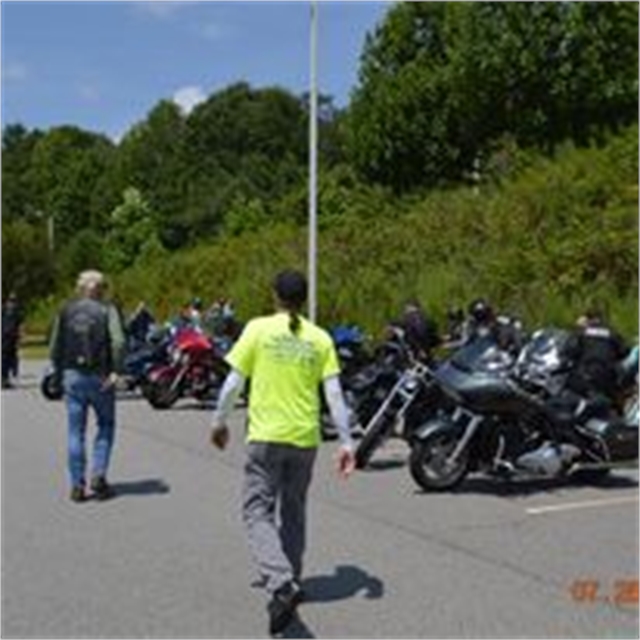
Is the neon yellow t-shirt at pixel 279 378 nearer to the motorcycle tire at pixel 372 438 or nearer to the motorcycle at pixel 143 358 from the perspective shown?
the motorcycle tire at pixel 372 438

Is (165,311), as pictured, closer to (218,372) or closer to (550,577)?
(218,372)

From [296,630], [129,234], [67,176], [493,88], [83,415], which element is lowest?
[296,630]

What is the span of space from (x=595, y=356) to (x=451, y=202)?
72.0ft

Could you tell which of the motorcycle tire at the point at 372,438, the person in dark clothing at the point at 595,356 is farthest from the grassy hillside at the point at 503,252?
the motorcycle tire at the point at 372,438

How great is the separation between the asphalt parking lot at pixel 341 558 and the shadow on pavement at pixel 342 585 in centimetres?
2

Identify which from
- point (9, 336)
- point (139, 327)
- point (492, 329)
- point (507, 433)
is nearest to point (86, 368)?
point (507, 433)

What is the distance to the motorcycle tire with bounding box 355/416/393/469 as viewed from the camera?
45.3 ft

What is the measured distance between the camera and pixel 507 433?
12555 millimetres

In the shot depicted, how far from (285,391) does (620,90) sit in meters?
37.1

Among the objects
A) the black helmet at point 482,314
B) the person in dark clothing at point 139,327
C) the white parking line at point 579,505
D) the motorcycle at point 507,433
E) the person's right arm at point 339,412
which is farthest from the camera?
the person in dark clothing at point 139,327

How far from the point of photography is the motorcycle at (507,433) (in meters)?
12.4

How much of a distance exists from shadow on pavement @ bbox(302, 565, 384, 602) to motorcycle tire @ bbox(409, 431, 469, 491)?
10.6 ft

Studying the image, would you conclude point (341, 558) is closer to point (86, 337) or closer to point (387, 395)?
point (86, 337)

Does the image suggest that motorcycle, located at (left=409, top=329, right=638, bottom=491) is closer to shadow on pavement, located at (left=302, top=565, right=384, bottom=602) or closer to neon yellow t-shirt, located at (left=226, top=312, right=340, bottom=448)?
shadow on pavement, located at (left=302, top=565, right=384, bottom=602)
